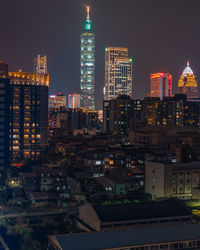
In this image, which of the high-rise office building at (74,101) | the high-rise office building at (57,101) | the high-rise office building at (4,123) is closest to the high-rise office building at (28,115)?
the high-rise office building at (4,123)

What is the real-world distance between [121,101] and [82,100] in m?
58.1

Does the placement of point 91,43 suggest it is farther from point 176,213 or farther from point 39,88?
point 176,213

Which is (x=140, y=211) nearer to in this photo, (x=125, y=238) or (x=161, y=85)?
(x=125, y=238)

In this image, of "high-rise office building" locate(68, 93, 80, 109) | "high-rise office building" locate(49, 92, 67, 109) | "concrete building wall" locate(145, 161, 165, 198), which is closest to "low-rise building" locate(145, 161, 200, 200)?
"concrete building wall" locate(145, 161, 165, 198)

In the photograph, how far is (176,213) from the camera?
17.4 m

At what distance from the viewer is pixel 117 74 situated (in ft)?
349

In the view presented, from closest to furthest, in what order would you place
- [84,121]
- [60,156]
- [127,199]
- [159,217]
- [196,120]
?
[159,217]
[127,199]
[60,156]
[196,120]
[84,121]

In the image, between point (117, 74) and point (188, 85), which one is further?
point (188, 85)

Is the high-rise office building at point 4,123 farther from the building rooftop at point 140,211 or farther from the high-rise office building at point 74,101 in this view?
the high-rise office building at point 74,101

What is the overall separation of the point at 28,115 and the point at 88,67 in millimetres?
75455

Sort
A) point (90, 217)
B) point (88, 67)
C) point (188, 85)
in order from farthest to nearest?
1. point (88, 67)
2. point (188, 85)
3. point (90, 217)

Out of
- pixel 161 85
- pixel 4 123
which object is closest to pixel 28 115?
pixel 4 123

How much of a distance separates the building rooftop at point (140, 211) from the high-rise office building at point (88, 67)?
9831 cm

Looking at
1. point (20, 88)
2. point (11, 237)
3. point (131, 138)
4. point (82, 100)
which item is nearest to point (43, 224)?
point (11, 237)
